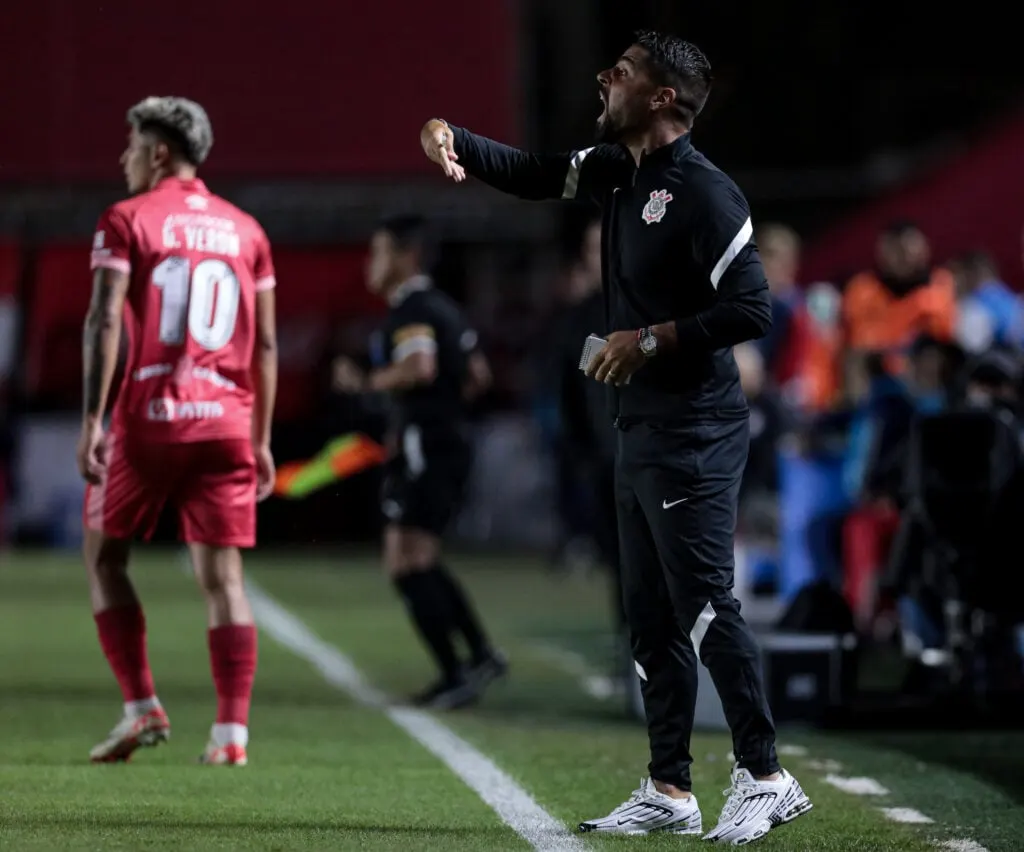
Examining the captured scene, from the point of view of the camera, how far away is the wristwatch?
571cm

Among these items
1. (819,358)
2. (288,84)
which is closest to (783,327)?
(819,358)

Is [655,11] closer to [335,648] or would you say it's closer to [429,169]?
Answer: [429,169]

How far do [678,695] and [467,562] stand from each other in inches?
531

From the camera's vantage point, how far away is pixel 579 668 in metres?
11.0

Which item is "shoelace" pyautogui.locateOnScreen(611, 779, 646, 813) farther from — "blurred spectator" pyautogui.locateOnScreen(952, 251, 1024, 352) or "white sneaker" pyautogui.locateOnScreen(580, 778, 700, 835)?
"blurred spectator" pyautogui.locateOnScreen(952, 251, 1024, 352)

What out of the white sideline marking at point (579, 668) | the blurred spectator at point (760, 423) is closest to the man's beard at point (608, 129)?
the white sideline marking at point (579, 668)

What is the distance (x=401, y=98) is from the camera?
20125 mm

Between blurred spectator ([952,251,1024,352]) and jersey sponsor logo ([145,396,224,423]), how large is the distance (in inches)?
239

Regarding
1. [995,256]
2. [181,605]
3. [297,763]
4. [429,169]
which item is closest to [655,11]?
[429,169]

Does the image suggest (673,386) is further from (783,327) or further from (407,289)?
(783,327)

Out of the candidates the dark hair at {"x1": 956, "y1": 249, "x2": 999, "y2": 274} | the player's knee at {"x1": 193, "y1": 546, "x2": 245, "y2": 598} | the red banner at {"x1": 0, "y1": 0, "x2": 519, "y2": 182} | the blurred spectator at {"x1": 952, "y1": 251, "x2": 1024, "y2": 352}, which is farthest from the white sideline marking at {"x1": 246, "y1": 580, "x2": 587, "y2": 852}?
the red banner at {"x1": 0, "y1": 0, "x2": 519, "y2": 182}

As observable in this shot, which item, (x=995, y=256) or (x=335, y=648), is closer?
(x=335, y=648)

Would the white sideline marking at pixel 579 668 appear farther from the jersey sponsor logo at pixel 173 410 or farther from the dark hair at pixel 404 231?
the jersey sponsor logo at pixel 173 410

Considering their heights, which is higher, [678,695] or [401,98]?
[401,98]
